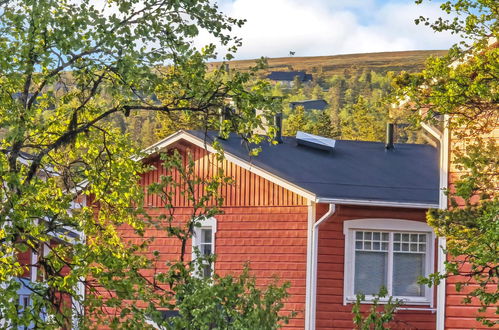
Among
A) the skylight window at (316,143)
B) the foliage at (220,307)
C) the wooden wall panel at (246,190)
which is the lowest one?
the foliage at (220,307)

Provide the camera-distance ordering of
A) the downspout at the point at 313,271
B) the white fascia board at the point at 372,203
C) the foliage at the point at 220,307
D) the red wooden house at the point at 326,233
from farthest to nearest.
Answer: the red wooden house at the point at 326,233 < the downspout at the point at 313,271 < the white fascia board at the point at 372,203 < the foliage at the point at 220,307

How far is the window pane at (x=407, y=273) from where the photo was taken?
2753 centimetres

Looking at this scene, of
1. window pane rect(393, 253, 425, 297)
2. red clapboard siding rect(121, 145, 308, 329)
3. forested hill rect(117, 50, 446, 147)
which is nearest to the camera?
forested hill rect(117, 50, 446, 147)

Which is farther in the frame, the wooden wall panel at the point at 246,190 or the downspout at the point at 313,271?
the wooden wall panel at the point at 246,190

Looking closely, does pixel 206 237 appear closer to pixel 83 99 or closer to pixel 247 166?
pixel 247 166

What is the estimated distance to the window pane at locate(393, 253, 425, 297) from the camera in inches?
1084

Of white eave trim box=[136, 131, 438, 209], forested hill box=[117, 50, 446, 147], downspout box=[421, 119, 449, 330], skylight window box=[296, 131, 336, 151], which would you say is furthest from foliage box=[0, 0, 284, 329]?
skylight window box=[296, 131, 336, 151]

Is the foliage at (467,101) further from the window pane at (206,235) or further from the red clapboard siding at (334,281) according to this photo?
the window pane at (206,235)

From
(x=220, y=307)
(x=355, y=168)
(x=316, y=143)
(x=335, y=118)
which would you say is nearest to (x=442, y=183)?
(x=355, y=168)

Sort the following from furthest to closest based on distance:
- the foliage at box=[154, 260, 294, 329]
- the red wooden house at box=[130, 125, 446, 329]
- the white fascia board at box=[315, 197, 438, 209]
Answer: the red wooden house at box=[130, 125, 446, 329], the white fascia board at box=[315, 197, 438, 209], the foliage at box=[154, 260, 294, 329]

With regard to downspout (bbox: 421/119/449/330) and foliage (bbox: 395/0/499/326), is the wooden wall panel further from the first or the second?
foliage (bbox: 395/0/499/326)

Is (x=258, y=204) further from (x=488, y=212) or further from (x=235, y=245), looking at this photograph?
(x=488, y=212)

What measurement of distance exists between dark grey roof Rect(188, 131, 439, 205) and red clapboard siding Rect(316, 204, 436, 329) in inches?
23.0

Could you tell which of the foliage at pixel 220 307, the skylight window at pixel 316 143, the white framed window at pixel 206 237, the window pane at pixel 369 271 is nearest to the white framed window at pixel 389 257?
the window pane at pixel 369 271
